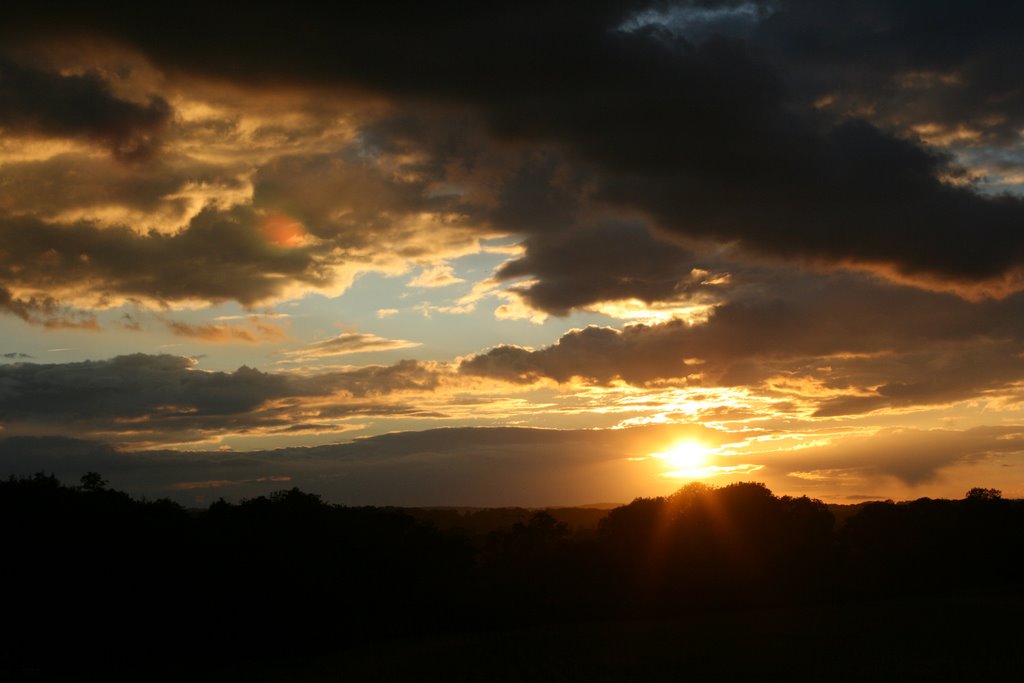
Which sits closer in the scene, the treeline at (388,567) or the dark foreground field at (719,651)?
the dark foreground field at (719,651)

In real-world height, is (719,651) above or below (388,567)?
below

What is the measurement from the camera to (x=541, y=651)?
→ 70.4 meters

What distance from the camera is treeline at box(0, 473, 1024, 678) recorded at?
7456 cm

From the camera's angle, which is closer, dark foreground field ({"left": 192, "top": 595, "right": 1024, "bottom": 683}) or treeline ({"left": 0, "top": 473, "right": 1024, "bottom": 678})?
dark foreground field ({"left": 192, "top": 595, "right": 1024, "bottom": 683})

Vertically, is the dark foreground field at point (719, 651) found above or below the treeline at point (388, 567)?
below

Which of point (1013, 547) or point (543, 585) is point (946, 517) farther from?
point (543, 585)

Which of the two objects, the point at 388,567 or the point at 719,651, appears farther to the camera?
the point at 388,567

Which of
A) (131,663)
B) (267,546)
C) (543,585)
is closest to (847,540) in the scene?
(543,585)

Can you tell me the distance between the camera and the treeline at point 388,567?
74.6 metres

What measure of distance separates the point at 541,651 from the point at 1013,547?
242ft

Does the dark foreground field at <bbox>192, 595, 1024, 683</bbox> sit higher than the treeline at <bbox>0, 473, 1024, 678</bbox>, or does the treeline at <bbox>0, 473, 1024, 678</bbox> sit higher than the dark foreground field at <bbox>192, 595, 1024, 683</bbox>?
the treeline at <bbox>0, 473, 1024, 678</bbox>

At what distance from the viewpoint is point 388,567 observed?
8819 cm

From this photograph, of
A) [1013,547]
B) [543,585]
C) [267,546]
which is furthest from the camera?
[1013,547]

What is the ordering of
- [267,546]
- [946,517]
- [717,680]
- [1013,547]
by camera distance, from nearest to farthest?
[717,680], [267,546], [1013,547], [946,517]
